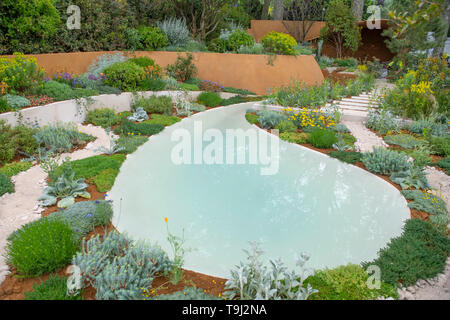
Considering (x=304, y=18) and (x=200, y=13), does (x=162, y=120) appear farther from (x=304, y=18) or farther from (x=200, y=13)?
(x=304, y=18)

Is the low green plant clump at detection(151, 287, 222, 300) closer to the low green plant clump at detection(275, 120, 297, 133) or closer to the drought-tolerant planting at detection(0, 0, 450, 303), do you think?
the drought-tolerant planting at detection(0, 0, 450, 303)

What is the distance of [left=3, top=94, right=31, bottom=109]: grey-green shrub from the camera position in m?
5.99

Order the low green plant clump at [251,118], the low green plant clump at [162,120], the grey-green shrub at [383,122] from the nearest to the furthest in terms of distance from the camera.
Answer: the grey-green shrub at [383,122] → the low green plant clump at [162,120] → the low green plant clump at [251,118]

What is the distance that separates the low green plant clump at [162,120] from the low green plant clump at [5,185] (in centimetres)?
361

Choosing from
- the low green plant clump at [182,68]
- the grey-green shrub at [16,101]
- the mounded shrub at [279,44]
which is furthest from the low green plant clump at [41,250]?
the mounded shrub at [279,44]

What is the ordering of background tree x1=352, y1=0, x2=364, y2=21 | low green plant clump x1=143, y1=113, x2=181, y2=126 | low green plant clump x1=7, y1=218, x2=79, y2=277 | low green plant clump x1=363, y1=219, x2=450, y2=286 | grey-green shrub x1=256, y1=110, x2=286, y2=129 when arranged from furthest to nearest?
1. background tree x1=352, y1=0, x2=364, y2=21
2. grey-green shrub x1=256, y1=110, x2=286, y2=129
3. low green plant clump x1=143, y1=113, x2=181, y2=126
4. low green plant clump x1=363, y1=219, x2=450, y2=286
5. low green plant clump x1=7, y1=218, x2=79, y2=277

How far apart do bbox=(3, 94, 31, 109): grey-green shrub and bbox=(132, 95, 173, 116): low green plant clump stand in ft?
8.98

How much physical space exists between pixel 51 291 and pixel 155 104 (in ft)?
21.0

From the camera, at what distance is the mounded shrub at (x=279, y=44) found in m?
12.3

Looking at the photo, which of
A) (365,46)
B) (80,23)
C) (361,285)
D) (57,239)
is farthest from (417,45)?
(57,239)

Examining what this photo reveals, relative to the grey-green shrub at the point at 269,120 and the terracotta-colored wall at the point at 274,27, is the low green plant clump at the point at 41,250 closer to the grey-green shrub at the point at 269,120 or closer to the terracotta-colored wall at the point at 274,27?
→ the grey-green shrub at the point at 269,120

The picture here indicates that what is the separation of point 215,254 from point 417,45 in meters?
15.7

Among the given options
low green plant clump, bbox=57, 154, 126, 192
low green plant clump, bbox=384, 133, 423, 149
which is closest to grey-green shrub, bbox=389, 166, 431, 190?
low green plant clump, bbox=384, 133, 423, 149

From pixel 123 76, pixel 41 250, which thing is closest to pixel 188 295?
pixel 41 250
